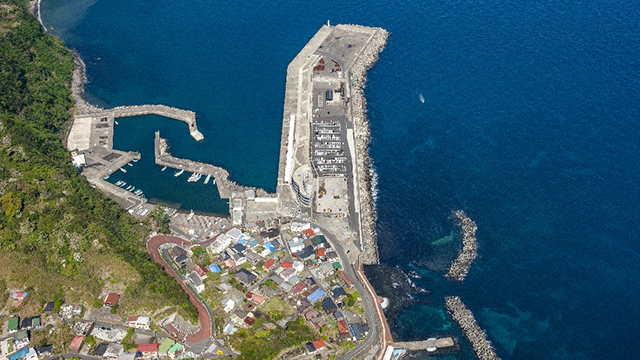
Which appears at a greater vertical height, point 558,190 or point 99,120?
point 99,120

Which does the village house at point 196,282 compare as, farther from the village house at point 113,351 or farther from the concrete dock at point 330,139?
the concrete dock at point 330,139

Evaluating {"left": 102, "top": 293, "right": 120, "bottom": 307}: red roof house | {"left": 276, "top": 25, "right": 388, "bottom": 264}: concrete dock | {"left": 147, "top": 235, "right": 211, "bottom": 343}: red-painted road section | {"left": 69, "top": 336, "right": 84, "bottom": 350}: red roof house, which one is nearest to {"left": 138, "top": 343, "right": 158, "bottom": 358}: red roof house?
{"left": 147, "top": 235, "right": 211, "bottom": 343}: red-painted road section

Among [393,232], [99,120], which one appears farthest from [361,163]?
[99,120]

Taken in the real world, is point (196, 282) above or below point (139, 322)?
above

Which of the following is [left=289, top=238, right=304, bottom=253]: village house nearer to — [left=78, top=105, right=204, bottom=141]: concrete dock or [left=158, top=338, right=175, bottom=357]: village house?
[left=158, top=338, right=175, bottom=357]: village house

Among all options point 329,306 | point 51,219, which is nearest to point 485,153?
point 329,306

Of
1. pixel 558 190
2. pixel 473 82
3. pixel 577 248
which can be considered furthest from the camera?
pixel 473 82

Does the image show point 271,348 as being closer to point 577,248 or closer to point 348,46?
point 577,248

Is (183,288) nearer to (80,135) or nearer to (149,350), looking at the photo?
(149,350)
